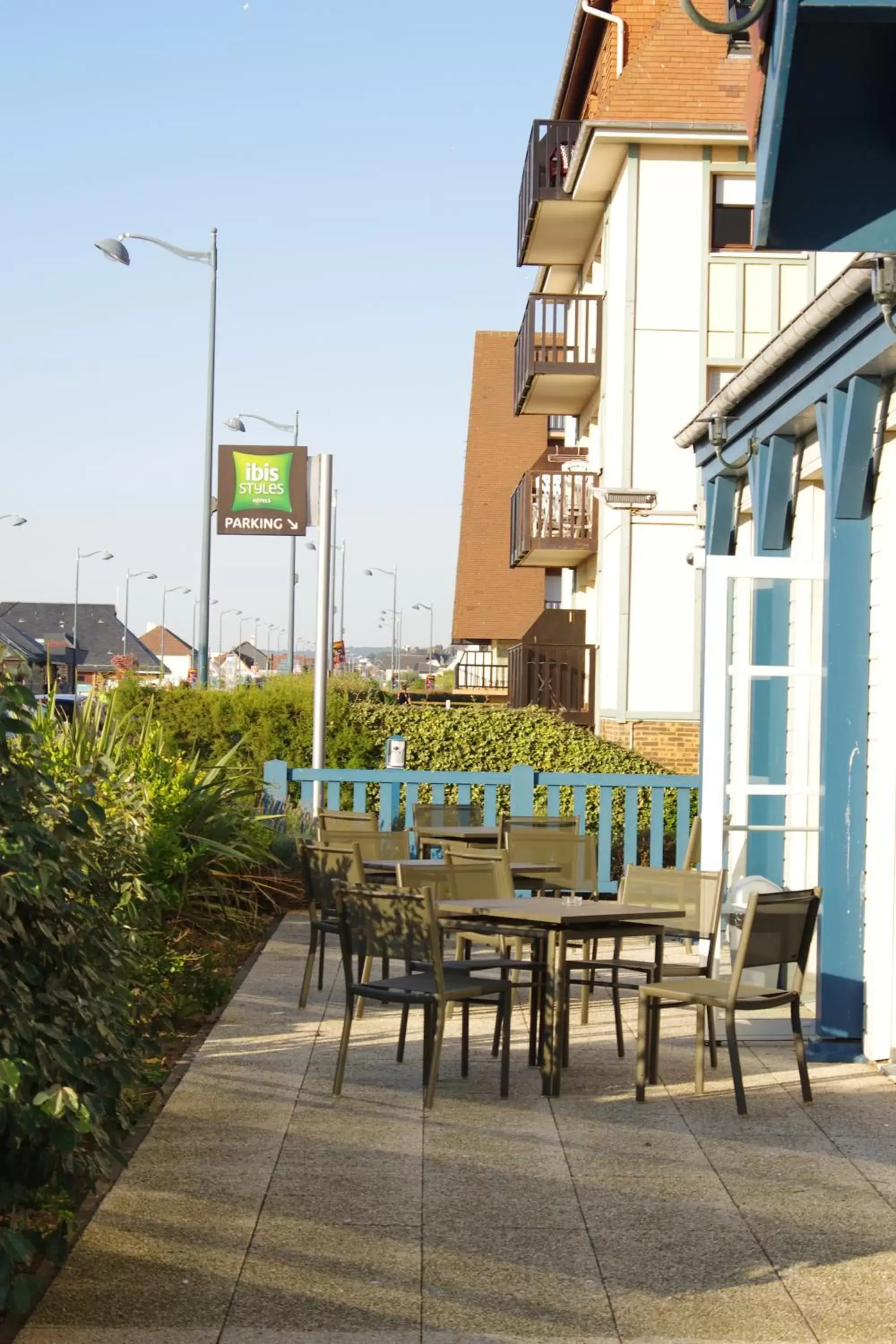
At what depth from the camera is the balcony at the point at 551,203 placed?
84.5ft

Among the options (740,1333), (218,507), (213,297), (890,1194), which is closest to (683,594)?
(218,507)

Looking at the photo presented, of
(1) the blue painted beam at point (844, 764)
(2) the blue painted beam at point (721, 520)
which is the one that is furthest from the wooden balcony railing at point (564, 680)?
(1) the blue painted beam at point (844, 764)

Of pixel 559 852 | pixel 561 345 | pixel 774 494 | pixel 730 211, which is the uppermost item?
pixel 730 211

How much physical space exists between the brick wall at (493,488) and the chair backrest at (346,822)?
109 feet

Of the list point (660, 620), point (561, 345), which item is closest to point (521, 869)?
point (660, 620)

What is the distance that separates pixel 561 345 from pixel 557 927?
64.7 ft

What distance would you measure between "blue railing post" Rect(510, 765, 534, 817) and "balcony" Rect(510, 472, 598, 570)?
1171 cm

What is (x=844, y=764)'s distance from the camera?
28.5 feet

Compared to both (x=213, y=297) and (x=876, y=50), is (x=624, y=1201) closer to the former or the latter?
(x=876, y=50)

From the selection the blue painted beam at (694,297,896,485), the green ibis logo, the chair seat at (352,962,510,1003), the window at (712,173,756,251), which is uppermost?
the window at (712,173,756,251)

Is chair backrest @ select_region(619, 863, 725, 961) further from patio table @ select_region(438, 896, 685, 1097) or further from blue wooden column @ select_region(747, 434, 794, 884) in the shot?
blue wooden column @ select_region(747, 434, 794, 884)

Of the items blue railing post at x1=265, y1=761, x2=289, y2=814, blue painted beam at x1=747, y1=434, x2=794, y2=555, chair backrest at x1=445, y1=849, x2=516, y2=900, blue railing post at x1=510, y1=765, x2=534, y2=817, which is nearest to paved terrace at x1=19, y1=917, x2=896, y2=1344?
chair backrest at x1=445, y1=849, x2=516, y2=900

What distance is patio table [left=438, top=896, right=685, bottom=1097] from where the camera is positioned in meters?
7.76

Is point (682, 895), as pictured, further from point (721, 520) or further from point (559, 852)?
point (721, 520)
